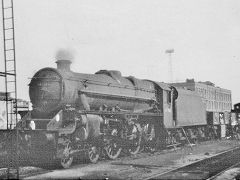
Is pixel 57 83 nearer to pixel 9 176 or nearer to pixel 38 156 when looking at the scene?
pixel 38 156

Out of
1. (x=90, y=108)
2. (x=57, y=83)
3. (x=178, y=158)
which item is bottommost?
(x=178, y=158)

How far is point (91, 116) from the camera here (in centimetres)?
1295

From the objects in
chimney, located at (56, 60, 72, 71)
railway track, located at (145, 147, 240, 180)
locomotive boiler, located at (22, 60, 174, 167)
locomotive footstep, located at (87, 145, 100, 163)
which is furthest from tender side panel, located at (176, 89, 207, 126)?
chimney, located at (56, 60, 72, 71)

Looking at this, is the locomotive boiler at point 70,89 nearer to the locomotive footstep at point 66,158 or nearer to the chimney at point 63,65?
the chimney at point 63,65

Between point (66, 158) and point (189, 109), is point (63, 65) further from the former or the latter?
point (189, 109)

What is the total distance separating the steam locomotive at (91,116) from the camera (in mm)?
11750

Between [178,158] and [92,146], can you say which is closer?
[92,146]

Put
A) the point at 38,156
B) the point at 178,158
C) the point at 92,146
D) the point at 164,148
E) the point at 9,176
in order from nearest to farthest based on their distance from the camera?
1. the point at 9,176
2. the point at 38,156
3. the point at 92,146
4. the point at 178,158
5. the point at 164,148

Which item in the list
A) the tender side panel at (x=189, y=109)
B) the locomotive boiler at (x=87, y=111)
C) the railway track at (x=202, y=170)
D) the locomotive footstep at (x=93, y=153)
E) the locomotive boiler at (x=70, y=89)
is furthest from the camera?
the tender side panel at (x=189, y=109)

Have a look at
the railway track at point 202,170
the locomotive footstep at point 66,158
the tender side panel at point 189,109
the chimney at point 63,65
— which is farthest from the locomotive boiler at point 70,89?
the tender side panel at point 189,109

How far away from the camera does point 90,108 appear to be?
13.6 m

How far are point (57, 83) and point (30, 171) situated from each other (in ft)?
10.3

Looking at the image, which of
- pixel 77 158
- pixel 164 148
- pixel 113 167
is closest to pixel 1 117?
pixel 164 148

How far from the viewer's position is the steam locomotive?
38.5ft
